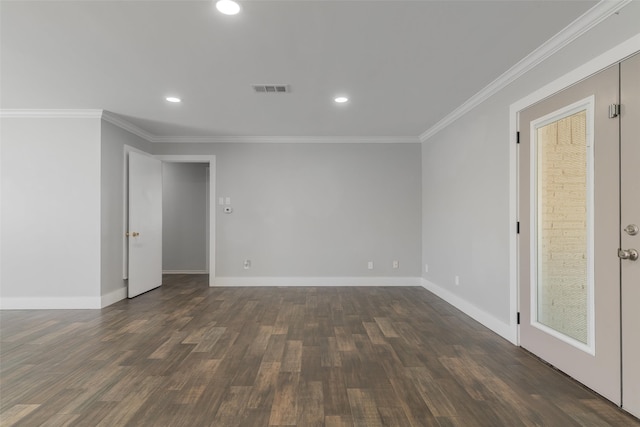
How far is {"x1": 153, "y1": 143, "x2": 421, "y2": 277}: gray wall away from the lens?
549 cm

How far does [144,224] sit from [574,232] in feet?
17.7

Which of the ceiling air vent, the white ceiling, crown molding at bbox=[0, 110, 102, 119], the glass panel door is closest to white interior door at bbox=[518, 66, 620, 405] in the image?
the glass panel door

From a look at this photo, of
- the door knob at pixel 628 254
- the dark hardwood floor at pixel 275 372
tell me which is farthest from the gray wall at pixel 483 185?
the door knob at pixel 628 254

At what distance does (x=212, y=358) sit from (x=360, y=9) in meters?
2.88

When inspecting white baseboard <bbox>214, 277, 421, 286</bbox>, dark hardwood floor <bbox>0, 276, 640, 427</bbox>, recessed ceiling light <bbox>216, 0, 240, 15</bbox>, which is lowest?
dark hardwood floor <bbox>0, 276, 640, 427</bbox>

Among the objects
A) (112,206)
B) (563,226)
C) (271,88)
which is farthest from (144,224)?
(563,226)

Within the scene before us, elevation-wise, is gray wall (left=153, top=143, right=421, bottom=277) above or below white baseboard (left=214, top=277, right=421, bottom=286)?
above

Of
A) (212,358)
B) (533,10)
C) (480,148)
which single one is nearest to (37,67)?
(212,358)

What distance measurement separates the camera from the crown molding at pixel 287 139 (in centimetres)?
545

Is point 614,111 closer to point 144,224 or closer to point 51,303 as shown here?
point 144,224

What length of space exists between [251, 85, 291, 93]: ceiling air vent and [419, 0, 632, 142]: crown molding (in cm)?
212

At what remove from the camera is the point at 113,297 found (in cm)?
442

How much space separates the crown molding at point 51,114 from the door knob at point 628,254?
5.41m

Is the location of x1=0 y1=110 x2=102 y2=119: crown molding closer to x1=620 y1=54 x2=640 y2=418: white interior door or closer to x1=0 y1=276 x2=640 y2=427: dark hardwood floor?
x1=0 y1=276 x2=640 y2=427: dark hardwood floor
